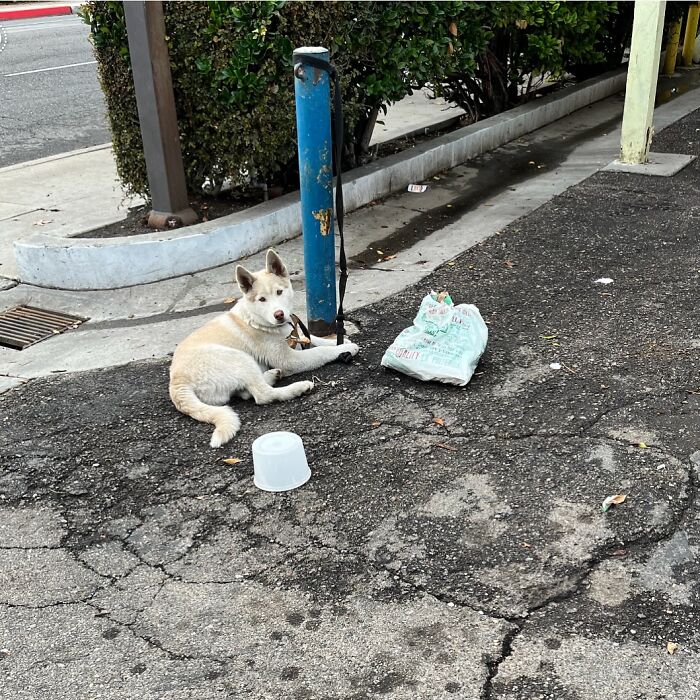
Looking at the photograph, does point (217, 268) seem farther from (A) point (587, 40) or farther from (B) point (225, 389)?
(A) point (587, 40)

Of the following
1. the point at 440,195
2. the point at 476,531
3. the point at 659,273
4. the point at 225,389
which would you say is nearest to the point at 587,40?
the point at 440,195

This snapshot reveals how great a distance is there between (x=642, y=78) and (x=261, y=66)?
150 inches

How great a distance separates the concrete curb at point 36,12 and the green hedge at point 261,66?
62.2 ft

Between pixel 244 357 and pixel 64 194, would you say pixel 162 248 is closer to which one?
pixel 244 357

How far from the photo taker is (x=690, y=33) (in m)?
13.9

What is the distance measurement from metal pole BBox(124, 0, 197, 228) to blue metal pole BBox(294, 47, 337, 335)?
1.90m

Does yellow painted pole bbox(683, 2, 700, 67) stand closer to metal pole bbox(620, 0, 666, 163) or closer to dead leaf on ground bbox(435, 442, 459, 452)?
metal pole bbox(620, 0, 666, 163)

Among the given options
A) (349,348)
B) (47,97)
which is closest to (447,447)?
(349,348)

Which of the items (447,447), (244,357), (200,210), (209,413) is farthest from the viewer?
(200,210)

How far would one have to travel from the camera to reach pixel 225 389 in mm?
4445

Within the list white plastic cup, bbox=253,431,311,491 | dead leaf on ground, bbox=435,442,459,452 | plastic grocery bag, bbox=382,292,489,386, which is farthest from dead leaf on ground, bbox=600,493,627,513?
white plastic cup, bbox=253,431,311,491

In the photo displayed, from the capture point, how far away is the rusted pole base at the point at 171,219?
21.5 ft

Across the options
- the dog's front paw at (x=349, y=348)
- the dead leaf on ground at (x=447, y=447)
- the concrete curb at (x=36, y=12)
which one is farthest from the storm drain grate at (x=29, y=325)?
the concrete curb at (x=36, y=12)

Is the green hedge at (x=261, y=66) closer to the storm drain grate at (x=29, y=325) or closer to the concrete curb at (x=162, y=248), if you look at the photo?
the concrete curb at (x=162, y=248)
